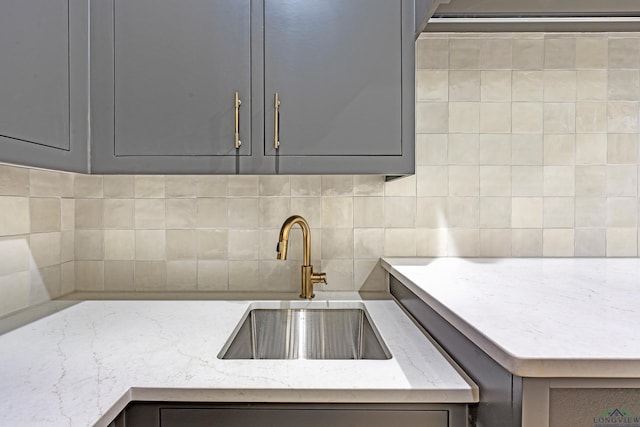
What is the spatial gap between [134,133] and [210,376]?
0.81 metres

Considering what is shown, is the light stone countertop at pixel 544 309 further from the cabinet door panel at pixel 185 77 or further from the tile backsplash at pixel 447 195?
the cabinet door panel at pixel 185 77

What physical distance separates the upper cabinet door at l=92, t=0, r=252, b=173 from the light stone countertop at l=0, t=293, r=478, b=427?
530 millimetres

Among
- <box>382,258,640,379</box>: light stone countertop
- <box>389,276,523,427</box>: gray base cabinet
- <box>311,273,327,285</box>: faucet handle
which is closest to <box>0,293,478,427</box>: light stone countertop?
<box>389,276,523,427</box>: gray base cabinet

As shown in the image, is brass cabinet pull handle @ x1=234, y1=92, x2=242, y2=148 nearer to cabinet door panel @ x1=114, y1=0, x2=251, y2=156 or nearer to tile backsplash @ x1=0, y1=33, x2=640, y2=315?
cabinet door panel @ x1=114, y1=0, x2=251, y2=156

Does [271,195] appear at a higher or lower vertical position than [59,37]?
lower

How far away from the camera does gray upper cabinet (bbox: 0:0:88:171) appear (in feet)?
2.98

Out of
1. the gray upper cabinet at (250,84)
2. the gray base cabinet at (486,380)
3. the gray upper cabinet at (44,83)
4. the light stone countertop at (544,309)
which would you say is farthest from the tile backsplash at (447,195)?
the gray base cabinet at (486,380)

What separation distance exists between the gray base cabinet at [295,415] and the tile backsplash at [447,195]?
2.60 feet

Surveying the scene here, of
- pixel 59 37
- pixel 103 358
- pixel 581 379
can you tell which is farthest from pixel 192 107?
pixel 581 379

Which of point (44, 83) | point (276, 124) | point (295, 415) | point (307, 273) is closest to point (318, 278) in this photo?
point (307, 273)

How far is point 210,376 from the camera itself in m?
0.84

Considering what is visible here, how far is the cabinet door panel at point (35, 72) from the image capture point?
904mm

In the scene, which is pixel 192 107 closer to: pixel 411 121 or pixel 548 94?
pixel 411 121

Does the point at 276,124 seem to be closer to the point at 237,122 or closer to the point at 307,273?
the point at 237,122
